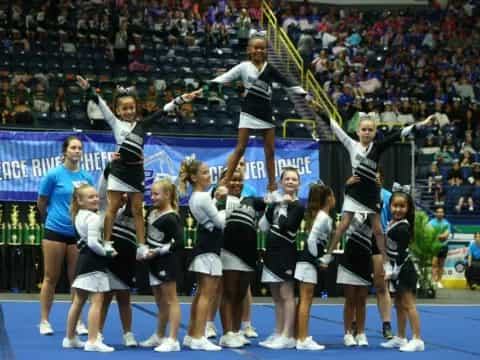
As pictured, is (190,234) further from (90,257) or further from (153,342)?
(90,257)

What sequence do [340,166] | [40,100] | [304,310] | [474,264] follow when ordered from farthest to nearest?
[40,100] → [474,264] → [340,166] → [304,310]

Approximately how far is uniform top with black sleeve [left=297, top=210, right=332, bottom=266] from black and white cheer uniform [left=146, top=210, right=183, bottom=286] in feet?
3.83

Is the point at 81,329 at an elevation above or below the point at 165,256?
below

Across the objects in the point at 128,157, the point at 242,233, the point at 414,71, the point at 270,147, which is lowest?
the point at 242,233

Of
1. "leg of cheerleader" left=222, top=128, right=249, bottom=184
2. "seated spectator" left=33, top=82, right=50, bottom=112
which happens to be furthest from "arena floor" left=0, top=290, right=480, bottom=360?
"seated spectator" left=33, top=82, right=50, bottom=112

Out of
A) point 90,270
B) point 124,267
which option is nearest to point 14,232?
point 124,267

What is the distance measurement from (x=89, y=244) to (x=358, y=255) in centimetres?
256

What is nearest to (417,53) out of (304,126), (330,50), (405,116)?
(330,50)

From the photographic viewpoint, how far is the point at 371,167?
27.6 ft

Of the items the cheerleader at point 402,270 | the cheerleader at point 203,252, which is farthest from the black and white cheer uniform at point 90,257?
Answer: the cheerleader at point 402,270

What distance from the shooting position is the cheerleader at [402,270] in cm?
796

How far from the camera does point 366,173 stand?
8430 mm

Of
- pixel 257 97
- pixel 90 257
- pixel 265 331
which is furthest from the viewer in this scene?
pixel 265 331

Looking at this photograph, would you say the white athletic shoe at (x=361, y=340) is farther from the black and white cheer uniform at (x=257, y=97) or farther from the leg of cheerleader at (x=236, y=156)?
the black and white cheer uniform at (x=257, y=97)
